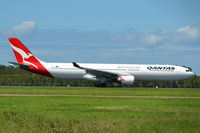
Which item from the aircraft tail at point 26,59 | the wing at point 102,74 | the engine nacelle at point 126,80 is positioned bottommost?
the engine nacelle at point 126,80

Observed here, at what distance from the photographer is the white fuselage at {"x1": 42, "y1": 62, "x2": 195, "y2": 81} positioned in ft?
173

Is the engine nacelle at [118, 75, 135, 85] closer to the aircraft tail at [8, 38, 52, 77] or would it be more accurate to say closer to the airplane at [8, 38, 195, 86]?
the airplane at [8, 38, 195, 86]

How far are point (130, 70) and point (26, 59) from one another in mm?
17102

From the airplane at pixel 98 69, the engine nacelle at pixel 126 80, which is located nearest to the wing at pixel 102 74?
the airplane at pixel 98 69

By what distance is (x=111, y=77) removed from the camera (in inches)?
2083

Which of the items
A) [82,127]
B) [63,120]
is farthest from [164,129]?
[63,120]

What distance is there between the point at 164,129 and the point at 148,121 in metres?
2.01

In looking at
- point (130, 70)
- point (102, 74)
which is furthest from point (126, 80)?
point (102, 74)

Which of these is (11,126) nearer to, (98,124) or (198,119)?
(98,124)

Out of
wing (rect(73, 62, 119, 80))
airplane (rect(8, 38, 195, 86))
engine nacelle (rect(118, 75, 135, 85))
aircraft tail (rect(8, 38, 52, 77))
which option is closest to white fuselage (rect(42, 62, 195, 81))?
airplane (rect(8, 38, 195, 86))

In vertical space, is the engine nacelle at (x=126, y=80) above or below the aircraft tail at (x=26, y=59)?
below

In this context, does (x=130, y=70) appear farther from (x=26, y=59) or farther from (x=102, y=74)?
(x=26, y=59)

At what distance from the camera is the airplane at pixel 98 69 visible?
5219cm

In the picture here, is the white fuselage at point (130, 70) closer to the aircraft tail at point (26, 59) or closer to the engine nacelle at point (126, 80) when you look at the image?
the aircraft tail at point (26, 59)
